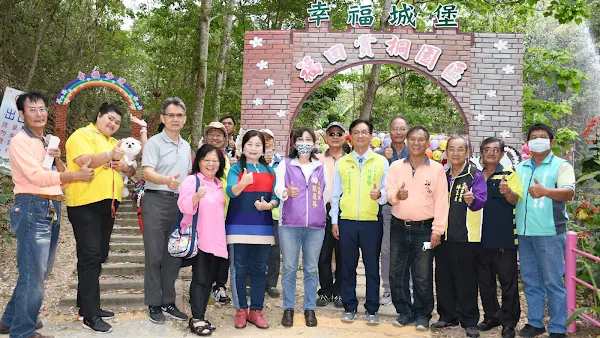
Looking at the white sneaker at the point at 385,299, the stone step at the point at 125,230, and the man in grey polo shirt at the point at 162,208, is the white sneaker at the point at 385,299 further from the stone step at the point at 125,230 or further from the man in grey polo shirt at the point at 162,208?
the stone step at the point at 125,230

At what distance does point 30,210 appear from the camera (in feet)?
10.7

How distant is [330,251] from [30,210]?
8.02 feet

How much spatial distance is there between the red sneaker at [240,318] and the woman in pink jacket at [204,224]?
197 millimetres

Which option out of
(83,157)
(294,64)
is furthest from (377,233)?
(294,64)

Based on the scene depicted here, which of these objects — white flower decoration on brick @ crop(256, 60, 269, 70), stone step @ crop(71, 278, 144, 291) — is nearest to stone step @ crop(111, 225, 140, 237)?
stone step @ crop(71, 278, 144, 291)

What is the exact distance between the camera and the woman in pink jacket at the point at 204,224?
12.0 ft

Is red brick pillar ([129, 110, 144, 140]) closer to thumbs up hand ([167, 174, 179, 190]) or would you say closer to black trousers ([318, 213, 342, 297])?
thumbs up hand ([167, 174, 179, 190])

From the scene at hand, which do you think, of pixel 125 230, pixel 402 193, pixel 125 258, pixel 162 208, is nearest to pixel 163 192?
pixel 162 208

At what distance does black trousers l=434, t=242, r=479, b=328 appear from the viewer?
3.87 metres

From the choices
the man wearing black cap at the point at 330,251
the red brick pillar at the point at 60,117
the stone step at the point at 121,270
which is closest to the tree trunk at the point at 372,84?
the red brick pillar at the point at 60,117

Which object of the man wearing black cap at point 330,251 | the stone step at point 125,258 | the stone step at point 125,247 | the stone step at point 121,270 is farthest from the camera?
the stone step at point 125,247

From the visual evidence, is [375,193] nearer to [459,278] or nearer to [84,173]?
[459,278]

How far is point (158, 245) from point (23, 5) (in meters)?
9.55

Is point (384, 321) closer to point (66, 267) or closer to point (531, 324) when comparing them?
point (531, 324)
